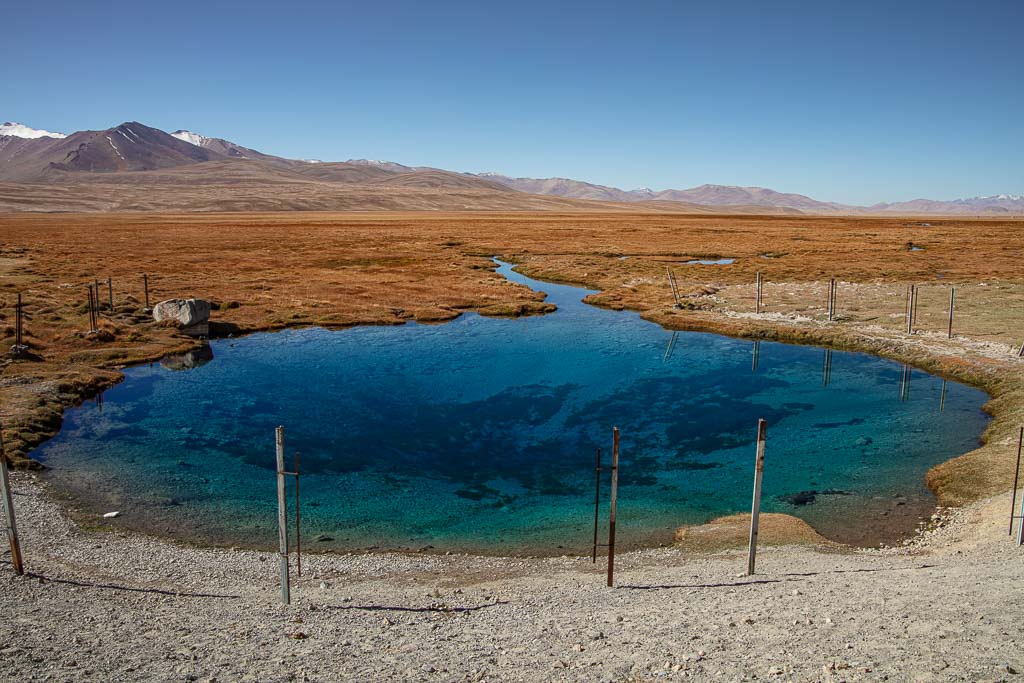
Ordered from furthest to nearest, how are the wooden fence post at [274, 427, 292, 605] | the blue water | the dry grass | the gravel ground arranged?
the blue water < the dry grass < the wooden fence post at [274, 427, 292, 605] < the gravel ground

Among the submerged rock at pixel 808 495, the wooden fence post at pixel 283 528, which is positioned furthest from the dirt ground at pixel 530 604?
the submerged rock at pixel 808 495

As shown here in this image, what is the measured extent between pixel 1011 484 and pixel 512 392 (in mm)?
19007

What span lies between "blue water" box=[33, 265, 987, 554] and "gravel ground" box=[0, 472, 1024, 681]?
7.45ft

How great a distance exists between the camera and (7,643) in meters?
10.8

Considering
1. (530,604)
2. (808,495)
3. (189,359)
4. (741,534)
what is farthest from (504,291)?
(530,604)

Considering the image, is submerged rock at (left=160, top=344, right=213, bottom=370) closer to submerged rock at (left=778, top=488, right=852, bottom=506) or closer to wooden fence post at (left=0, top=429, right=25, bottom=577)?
wooden fence post at (left=0, top=429, right=25, bottom=577)

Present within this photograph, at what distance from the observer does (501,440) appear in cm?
2573

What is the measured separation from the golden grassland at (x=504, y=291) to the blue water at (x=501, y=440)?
1675 mm

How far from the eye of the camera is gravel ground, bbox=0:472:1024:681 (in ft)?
32.8

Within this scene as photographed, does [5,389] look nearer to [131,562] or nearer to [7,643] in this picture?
[131,562]

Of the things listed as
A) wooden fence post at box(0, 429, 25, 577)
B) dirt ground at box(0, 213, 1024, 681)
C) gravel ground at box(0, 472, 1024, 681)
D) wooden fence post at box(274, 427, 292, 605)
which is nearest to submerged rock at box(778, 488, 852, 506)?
dirt ground at box(0, 213, 1024, 681)

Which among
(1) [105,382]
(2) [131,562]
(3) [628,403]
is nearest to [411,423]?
(3) [628,403]

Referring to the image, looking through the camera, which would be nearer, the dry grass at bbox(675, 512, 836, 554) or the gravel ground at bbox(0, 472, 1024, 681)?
the gravel ground at bbox(0, 472, 1024, 681)

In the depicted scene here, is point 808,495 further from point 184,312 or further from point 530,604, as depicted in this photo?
point 184,312
